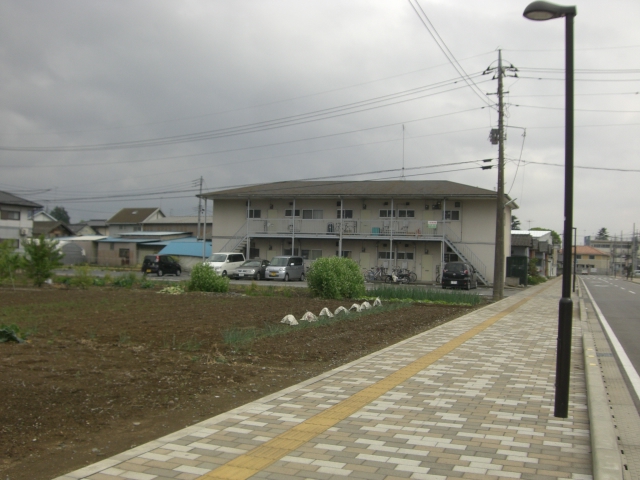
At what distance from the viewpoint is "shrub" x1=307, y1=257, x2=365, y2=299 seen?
22.4 metres

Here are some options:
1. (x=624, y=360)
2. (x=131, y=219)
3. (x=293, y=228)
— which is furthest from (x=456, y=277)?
(x=131, y=219)

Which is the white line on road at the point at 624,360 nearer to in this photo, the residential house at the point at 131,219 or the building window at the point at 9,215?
the building window at the point at 9,215

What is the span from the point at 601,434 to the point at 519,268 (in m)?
39.1

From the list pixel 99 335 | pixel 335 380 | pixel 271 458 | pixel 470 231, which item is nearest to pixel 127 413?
pixel 271 458

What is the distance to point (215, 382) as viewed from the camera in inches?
303

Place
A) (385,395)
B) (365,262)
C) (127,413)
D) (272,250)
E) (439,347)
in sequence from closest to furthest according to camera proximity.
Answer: (127,413), (385,395), (439,347), (365,262), (272,250)

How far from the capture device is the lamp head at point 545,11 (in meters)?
6.09

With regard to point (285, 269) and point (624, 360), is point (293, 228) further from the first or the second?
point (624, 360)

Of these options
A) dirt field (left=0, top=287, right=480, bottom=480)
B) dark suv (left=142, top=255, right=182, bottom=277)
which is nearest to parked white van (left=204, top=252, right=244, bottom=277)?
dark suv (left=142, top=255, right=182, bottom=277)

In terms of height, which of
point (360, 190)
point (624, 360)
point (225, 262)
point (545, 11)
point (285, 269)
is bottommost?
point (624, 360)

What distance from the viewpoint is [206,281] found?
25281 mm

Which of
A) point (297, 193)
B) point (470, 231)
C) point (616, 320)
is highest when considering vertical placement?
point (297, 193)

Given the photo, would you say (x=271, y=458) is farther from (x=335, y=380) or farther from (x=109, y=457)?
(x=335, y=380)

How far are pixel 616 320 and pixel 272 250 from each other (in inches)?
1172
